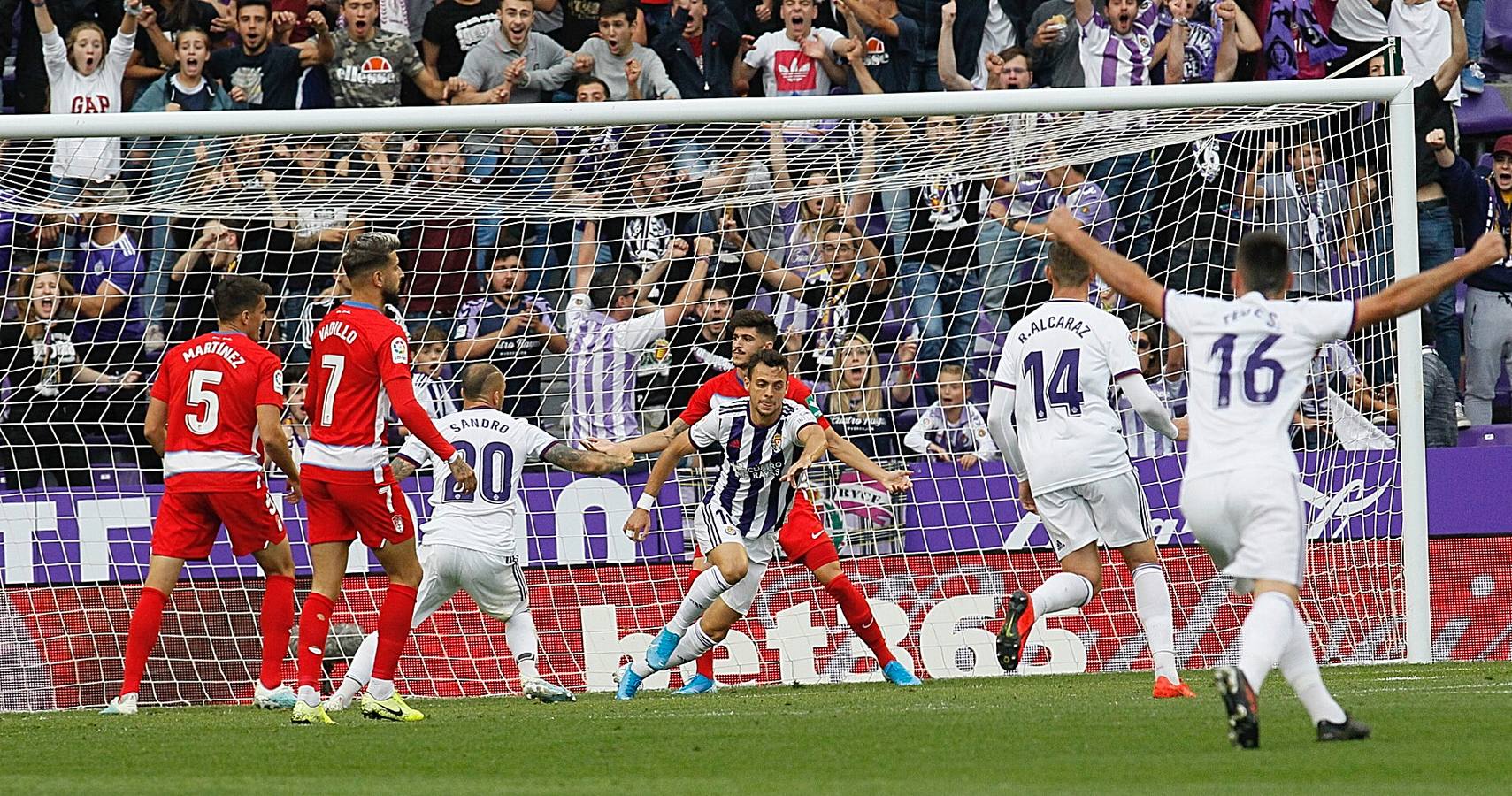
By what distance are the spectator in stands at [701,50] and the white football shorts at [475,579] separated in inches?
238

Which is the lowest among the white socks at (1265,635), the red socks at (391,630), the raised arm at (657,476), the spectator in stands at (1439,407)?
the red socks at (391,630)

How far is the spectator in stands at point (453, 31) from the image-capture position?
1470 centimetres

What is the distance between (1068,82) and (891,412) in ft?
13.4

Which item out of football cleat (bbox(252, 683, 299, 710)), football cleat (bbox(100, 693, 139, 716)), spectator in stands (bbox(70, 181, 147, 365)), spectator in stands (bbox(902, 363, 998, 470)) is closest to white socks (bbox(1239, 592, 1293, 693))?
football cleat (bbox(252, 683, 299, 710))

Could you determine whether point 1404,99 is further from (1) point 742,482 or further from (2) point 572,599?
(2) point 572,599

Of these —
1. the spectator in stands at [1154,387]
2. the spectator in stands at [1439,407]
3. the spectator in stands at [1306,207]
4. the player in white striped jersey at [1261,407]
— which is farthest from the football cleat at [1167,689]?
the spectator in stands at [1439,407]

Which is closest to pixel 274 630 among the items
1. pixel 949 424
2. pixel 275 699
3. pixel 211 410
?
pixel 275 699

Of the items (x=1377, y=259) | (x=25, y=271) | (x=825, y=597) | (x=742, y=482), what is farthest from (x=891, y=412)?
(x=25, y=271)

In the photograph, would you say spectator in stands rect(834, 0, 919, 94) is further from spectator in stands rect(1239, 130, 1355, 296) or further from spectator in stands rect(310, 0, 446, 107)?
spectator in stands rect(1239, 130, 1355, 296)

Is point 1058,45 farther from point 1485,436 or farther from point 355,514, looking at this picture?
point 355,514

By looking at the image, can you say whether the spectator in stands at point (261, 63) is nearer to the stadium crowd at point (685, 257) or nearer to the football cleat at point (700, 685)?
the stadium crowd at point (685, 257)

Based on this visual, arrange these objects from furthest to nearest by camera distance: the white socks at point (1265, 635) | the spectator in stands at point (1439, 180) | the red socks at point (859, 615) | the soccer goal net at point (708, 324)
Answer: the spectator in stands at point (1439, 180), the soccer goal net at point (708, 324), the red socks at point (859, 615), the white socks at point (1265, 635)

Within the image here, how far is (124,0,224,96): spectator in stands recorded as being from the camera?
14438 mm

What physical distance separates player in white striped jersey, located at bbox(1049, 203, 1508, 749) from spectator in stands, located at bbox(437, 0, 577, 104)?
29.2ft
